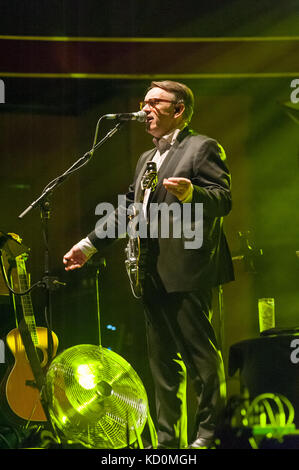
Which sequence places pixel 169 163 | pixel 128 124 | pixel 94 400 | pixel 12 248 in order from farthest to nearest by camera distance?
pixel 128 124
pixel 12 248
pixel 169 163
pixel 94 400

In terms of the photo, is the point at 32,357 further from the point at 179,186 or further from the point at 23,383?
the point at 179,186

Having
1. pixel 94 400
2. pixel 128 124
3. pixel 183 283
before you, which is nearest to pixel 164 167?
pixel 183 283

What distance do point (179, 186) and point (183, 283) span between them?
59cm

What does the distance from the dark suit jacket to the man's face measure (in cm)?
10

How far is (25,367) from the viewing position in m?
4.16

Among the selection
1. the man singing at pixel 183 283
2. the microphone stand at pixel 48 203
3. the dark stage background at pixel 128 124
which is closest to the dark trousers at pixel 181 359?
the man singing at pixel 183 283

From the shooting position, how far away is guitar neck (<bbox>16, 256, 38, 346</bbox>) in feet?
13.7

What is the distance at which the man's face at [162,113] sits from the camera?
153 inches

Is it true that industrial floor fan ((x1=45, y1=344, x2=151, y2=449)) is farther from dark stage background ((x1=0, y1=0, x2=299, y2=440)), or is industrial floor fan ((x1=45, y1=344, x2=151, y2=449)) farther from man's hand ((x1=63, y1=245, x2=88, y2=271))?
dark stage background ((x1=0, y1=0, x2=299, y2=440))

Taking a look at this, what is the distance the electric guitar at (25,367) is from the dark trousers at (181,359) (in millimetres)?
819

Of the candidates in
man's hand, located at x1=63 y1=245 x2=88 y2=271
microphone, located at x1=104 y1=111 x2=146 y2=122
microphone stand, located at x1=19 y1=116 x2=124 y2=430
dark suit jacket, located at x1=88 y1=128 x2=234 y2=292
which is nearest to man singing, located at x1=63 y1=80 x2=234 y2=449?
dark suit jacket, located at x1=88 y1=128 x2=234 y2=292
